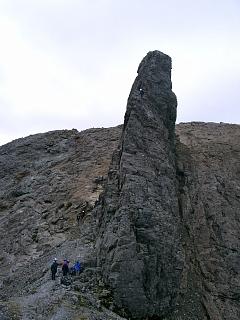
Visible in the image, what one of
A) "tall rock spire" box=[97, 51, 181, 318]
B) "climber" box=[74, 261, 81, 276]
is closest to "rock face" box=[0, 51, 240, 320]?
"tall rock spire" box=[97, 51, 181, 318]

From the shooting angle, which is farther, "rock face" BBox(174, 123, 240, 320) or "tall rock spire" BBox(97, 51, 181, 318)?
"rock face" BBox(174, 123, 240, 320)

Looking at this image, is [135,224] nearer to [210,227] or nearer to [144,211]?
[144,211]

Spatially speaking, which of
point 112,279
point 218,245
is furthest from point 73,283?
point 218,245

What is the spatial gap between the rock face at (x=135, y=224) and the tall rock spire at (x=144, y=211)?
8 centimetres

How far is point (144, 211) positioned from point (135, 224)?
125 cm

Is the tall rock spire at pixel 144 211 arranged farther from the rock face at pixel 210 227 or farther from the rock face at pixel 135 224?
the rock face at pixel 210 227

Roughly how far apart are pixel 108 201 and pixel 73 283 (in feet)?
27.1

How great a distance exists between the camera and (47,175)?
2196 inches

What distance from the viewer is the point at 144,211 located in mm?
34688

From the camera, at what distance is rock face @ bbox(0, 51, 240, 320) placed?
31281 mm

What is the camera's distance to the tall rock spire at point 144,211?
31.7 meters

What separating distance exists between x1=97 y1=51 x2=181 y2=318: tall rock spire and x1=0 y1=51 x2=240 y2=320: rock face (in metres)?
0.08

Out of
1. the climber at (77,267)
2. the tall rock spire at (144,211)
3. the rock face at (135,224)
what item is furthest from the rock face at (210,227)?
the climber at (77,267)

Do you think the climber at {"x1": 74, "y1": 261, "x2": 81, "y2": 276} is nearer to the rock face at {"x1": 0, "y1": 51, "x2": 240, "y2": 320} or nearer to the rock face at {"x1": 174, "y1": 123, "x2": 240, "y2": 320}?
the rock face at {"x1": 0, "y1": 51, "x2": 240, "y2": 320}
